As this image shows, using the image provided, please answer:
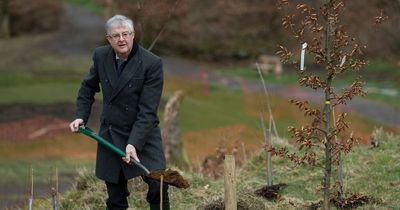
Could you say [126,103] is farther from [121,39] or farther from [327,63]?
[327,63]

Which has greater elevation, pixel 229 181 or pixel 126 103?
pixel 126 103

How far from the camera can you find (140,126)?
226 inches

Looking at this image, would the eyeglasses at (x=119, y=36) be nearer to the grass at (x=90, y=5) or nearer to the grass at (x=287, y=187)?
the grass at (x=287, y=187)

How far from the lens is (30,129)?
20.1m

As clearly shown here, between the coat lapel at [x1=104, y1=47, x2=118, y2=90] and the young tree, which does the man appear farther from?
the young tree

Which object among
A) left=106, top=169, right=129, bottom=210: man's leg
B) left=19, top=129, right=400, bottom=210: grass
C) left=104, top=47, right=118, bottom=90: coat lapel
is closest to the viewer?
left=104, top=47, right=118, bottom=90: coat lapel

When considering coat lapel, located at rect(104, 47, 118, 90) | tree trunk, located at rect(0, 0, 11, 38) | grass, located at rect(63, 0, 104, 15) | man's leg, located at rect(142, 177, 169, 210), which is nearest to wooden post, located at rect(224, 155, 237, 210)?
man's leg, located at rect(142, 177, 169, 210)

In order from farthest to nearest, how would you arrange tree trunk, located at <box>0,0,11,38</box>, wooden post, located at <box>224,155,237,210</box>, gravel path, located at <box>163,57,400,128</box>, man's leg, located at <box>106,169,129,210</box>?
tree trunk, located at <box>0,0,11,38</box>
gravel path, located at <box>163,57,400,128</box>
man's leg, located at <box>106,169,129,210</box>
wooden post, located at <box>224,155,237,210</box>

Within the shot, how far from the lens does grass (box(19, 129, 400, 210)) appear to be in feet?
23.3

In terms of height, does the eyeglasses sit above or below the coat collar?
above

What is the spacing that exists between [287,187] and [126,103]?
280cm

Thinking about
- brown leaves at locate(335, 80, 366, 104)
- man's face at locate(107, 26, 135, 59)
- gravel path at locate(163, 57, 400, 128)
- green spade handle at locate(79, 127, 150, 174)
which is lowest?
gravel path at locate(163, 57, 400, 128)

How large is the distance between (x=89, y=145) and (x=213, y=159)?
817 cm

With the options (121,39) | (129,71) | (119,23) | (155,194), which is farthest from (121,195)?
(119,23)
